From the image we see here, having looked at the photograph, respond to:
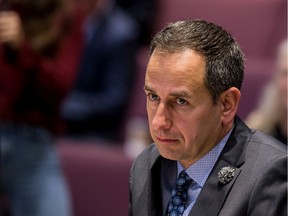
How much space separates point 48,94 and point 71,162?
2.26 feet

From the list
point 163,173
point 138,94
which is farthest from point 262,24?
point 163,173

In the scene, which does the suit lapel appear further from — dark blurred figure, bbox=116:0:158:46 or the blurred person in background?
dark blurred figure, bbox=116:0:158:46

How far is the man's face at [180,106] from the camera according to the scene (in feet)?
4.58

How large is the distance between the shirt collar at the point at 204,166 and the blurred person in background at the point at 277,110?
37.6 inches

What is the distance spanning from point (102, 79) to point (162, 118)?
234cm

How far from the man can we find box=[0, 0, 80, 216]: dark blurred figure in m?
1.27

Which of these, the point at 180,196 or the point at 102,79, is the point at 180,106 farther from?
the point at 102,79

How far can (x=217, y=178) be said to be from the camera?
1.45 metres

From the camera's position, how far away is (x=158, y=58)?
142 cm


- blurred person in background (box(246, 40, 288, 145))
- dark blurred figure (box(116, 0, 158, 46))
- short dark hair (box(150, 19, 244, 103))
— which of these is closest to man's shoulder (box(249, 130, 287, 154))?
short dark hair (box(150, 19, 244, 103))

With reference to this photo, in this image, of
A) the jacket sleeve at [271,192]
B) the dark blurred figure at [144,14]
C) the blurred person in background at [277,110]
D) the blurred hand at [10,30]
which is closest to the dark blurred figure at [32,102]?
the blurred hand at [10,30]

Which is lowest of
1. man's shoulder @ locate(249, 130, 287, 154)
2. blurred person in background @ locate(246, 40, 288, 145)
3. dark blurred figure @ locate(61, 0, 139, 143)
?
dark blurred figure @ locate(61, 0, 139, 143)

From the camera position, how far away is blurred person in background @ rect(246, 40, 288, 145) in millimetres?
2514

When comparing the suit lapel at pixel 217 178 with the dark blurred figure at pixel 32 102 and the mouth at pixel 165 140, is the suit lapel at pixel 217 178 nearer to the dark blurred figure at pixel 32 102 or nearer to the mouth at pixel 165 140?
the mouth at pixel 165 140
